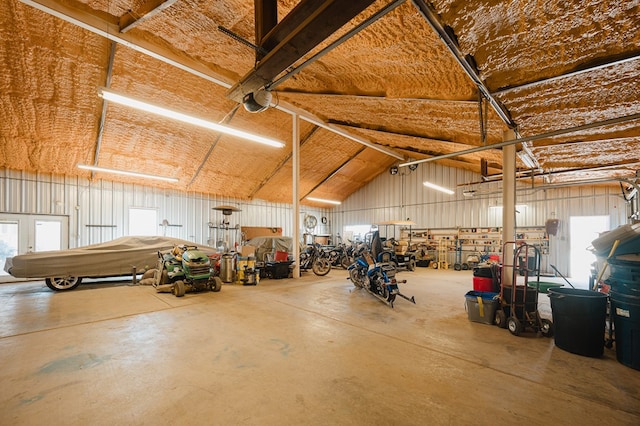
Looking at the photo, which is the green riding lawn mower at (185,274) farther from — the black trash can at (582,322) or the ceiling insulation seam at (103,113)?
the black trash can at (582,322)

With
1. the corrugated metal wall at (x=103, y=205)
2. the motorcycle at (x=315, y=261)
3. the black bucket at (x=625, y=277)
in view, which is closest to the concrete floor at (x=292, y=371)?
the black bucket at (x=625, y=277)

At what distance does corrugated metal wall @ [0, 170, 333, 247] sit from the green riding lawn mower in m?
4.67

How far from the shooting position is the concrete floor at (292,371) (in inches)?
73.8

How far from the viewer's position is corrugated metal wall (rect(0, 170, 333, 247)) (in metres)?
7.77

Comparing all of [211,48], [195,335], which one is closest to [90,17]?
[211,48]

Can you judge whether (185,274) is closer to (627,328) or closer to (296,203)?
(296,203)

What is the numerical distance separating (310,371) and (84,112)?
26.5 ft

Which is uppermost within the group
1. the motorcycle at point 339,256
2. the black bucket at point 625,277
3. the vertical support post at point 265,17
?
the vertical support post at point 265,17

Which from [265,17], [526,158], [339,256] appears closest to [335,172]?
[339,256]

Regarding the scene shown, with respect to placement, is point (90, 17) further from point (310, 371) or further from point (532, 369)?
point (532, 369)

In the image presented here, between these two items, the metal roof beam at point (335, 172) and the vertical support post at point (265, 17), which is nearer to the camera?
the vertical support post at point (265, 17)

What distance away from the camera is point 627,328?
2.60m

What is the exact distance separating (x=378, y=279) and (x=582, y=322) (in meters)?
2.84

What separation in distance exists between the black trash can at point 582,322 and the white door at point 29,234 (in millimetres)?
12078
